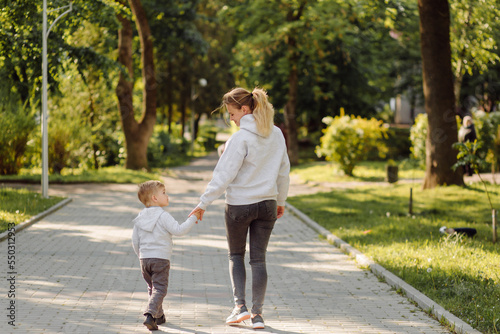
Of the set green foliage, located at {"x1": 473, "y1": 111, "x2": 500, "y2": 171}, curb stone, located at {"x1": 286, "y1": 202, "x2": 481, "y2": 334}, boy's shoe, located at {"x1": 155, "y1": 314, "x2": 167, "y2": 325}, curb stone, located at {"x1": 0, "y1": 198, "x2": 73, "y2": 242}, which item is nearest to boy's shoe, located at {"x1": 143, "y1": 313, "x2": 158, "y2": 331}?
boy's shoe, located at {"x1": 155, "y1": 314, "x2": 167, "y2": 325}

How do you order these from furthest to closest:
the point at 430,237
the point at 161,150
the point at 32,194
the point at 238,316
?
the point at 161,150, the point at 32,194, the point at 430,237, the point at 238,316

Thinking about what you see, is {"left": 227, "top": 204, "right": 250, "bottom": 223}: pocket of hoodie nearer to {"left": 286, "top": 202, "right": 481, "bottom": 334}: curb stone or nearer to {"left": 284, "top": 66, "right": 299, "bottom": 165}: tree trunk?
{"left": 286, "top": 202, "right": 481, "bottom": 334}: curb stone

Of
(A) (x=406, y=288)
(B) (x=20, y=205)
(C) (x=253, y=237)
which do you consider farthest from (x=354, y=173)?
(C) (x=253, y=237)

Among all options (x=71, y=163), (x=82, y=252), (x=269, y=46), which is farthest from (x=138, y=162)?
(x=82, y=252)

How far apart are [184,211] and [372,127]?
35.2 ft

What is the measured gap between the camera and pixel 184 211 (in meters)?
14.7

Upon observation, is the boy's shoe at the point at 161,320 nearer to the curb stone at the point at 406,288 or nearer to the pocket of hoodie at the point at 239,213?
the pocket of hoodie at the point at 239,213

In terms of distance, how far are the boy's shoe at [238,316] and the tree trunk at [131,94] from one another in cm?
1908

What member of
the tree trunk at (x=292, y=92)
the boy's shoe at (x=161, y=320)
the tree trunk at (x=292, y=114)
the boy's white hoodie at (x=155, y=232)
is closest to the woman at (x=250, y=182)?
the boy's white hoodie at (x=155, y=232)

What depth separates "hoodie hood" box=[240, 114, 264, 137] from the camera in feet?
18.1

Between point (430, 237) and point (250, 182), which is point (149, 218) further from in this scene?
point (430, 237)

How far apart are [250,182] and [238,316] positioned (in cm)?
114

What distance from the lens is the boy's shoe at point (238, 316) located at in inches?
221

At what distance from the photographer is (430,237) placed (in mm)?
10406
